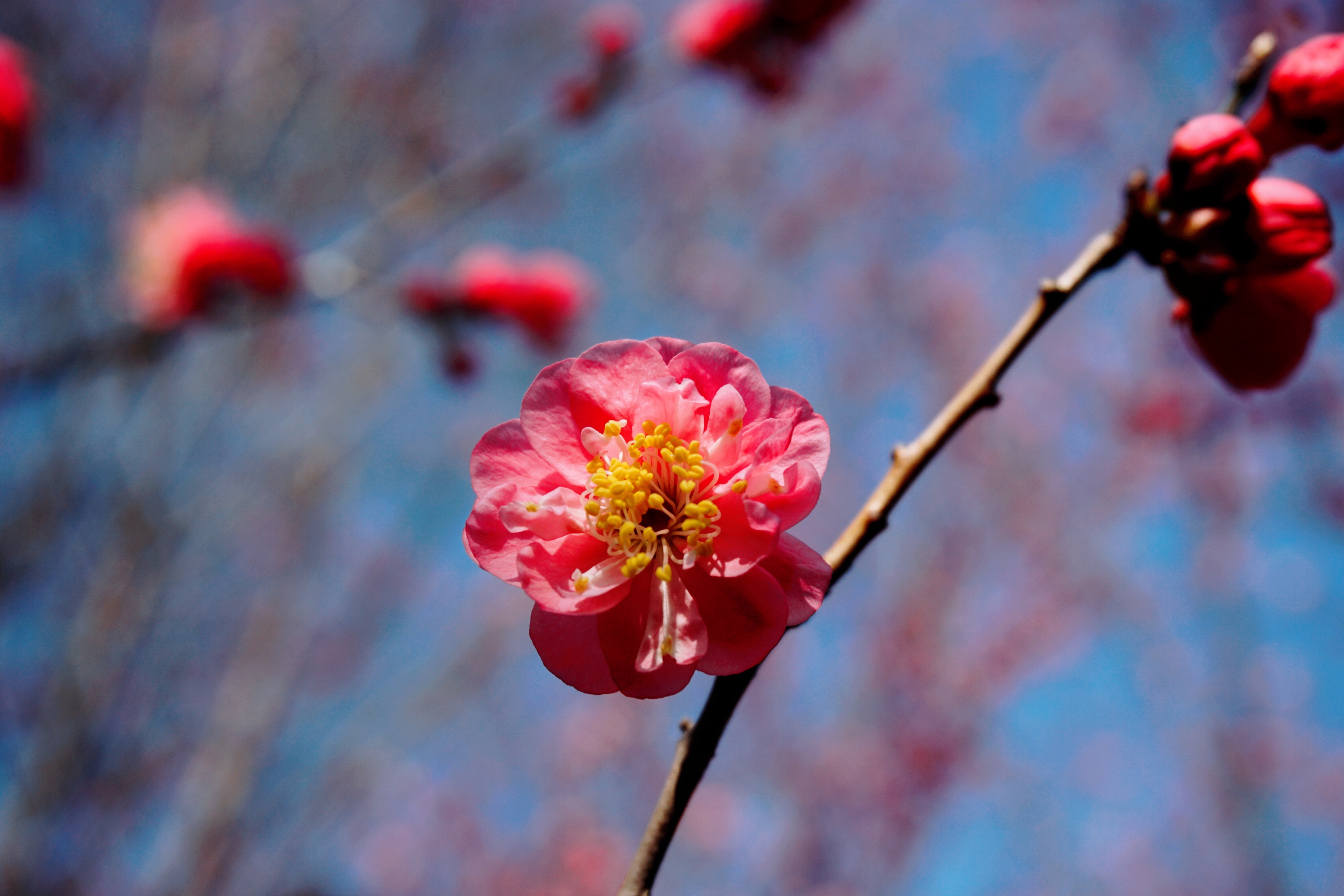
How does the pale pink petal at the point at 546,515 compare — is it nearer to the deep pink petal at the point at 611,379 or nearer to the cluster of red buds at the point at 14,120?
the deep pink petal at the point at 611,379

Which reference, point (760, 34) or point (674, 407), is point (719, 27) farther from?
point (674, 407)

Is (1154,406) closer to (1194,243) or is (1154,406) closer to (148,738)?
(1194,243)

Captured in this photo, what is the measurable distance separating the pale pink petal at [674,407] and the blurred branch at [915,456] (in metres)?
0.17

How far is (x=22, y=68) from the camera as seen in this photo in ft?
8.28

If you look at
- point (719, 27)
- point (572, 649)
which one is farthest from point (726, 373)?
point (719, 27)

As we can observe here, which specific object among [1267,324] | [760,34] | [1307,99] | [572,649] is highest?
[760,34]

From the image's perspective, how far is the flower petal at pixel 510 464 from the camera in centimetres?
67

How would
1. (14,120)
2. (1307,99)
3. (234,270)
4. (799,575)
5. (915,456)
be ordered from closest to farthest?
1. (799,575)
2. (915,456)
3. (1307,99)
4. (14,120)
5. (234,270)

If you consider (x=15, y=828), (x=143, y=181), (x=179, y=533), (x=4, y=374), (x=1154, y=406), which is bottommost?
(x=15, y=828)

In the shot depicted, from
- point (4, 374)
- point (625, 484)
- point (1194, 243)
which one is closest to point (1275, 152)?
point (1194, 243)

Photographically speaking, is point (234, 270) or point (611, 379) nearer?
point (611, 379)

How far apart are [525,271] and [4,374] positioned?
164 centimetres

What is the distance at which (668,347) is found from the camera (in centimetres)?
69

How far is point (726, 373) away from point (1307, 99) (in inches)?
30.6
